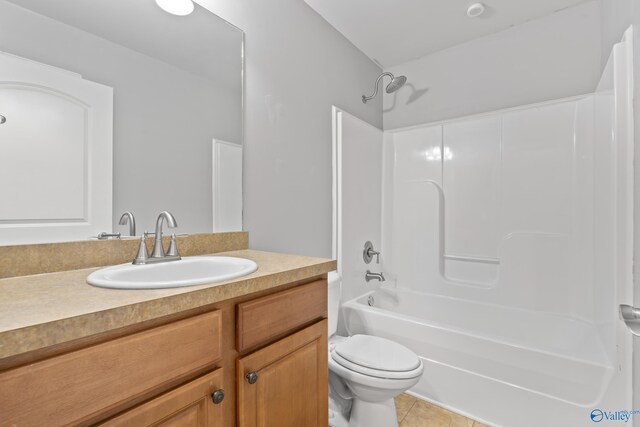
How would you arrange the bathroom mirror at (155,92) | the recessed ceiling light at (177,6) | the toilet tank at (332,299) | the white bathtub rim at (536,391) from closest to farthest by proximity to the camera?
the bathroom mirror at (155,92) → the recessed ceiling light at (177,6) → the white bathtub rim at (536,391) → the toilet tank at (332,299)

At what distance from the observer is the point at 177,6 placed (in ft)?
4.16

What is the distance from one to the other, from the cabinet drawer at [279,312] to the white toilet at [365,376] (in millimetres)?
537

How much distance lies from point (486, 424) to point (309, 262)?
1437mm

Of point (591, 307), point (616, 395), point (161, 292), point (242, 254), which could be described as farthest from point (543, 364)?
point (161, 292)

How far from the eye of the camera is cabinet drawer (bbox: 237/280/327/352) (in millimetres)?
801

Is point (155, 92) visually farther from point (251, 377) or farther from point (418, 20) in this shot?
point (418, 20)

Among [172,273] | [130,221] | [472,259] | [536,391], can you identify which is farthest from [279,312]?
[472,259]

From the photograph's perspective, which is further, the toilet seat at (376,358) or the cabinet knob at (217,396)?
the toilet seat at (376,358)

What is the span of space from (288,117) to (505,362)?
1.76 metres

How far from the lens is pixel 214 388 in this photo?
28.6 inches

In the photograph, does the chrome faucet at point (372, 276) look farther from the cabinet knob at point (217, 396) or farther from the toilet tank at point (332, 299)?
the cabinet knob at point (217, 396)

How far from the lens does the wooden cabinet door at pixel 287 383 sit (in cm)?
80

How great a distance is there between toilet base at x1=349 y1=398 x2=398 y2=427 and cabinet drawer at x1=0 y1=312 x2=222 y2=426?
111cm

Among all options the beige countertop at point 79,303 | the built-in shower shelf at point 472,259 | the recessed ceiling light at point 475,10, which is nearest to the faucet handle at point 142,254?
the beige countertop at point 79,303
